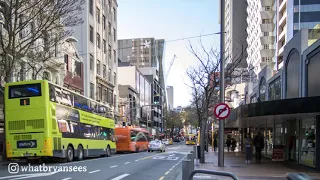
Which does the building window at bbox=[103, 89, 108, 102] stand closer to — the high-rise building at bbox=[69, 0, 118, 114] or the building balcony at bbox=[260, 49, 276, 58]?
the high-rise building at bbox=[69, 0, 118, 114]

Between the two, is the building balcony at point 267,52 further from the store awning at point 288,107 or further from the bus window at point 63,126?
the bus window at point 63,126

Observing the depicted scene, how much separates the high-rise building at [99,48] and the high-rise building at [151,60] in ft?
182

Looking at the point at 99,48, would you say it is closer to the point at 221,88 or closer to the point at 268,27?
the point at 221,88

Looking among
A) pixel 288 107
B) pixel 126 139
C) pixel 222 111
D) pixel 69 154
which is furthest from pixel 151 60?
pixel 288 107

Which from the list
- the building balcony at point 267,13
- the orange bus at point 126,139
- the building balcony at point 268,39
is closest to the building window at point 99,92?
the orange bus at point 126,139

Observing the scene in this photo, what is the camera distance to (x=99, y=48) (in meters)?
51.4

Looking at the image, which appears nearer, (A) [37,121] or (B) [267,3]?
(A) [37,121]

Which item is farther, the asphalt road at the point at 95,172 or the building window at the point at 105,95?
the building window at the point at 105,95

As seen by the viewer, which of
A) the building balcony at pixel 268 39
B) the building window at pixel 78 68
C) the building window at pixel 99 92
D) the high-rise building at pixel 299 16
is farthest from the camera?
the building balcony at pixel 268 39

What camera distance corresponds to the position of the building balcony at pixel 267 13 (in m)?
77.6

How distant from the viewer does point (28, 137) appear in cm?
1836

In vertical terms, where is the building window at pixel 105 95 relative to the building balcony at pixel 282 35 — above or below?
below

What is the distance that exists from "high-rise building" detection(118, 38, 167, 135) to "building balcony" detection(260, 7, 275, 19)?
43289 mm

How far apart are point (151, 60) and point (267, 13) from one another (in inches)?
2629
